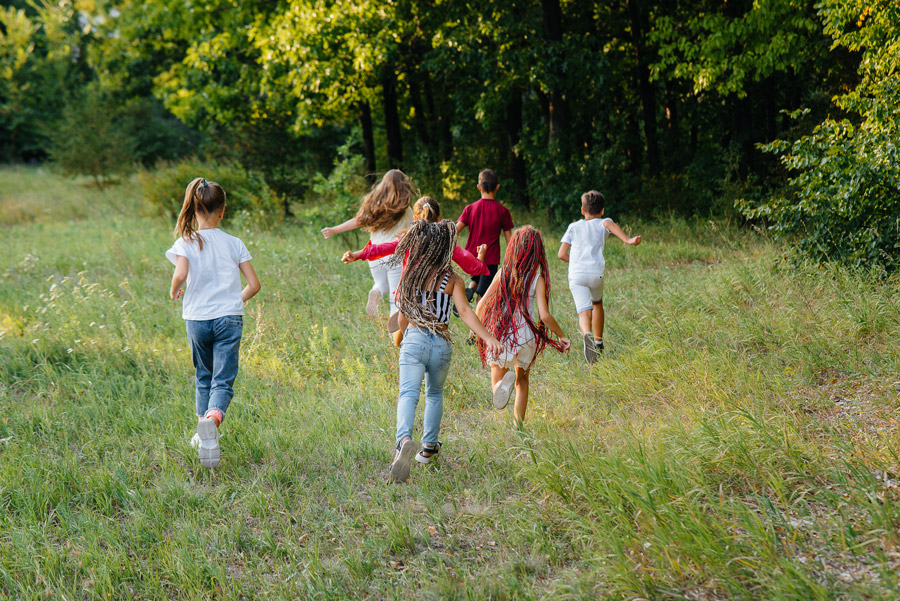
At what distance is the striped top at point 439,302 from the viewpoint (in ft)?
13.6

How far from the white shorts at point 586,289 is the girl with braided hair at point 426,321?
2.32m

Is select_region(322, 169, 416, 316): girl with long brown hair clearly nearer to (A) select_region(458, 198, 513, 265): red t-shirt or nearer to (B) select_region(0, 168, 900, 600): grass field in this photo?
(B) select_region(0, 168, 900, 600): grass field

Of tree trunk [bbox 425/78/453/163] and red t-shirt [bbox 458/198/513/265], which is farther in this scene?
tree trunk [bbox 425/78/453/163]

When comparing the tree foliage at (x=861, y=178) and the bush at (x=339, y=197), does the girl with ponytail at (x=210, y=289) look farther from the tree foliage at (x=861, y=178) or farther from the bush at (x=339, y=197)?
the bush at (x=339, y=197)

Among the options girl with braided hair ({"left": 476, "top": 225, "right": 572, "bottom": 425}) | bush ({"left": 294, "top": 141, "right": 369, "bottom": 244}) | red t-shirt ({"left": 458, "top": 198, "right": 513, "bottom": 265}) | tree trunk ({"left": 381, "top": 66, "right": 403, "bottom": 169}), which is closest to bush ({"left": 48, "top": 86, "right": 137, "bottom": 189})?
tree trunk ({"left": 381, "top": 66, "right": 403, "bottom": 169})

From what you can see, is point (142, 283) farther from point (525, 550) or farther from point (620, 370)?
point (525, 550)

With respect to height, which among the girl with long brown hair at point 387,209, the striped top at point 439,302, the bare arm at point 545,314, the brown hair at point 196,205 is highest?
the brown hair at point 196,205

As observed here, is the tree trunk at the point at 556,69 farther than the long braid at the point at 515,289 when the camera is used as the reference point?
Yes

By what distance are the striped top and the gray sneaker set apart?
79 centimetres

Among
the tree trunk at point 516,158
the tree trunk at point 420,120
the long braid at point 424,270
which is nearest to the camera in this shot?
the long braid at point 424,270

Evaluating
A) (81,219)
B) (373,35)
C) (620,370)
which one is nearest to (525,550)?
(620,370)

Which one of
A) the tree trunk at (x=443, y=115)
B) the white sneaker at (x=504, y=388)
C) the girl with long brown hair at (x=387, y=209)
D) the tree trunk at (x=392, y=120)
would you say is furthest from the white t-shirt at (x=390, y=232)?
the tree trunk at (x=443, y=115)

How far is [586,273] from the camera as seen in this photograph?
630cm

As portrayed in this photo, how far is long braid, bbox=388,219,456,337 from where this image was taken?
412cm
